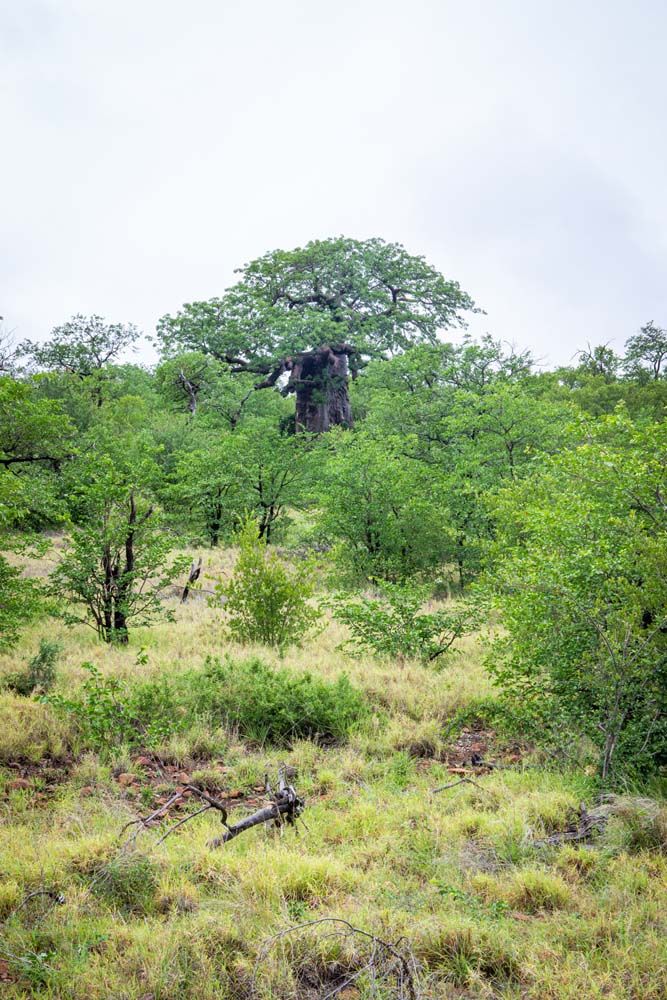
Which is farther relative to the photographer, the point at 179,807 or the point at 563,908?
the point at 179,807

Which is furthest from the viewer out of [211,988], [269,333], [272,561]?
[269,333]

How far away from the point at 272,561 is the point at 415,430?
9825 millimetres

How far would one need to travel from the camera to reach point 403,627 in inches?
396

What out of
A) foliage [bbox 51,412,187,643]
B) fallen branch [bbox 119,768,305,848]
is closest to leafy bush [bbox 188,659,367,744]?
fallen branch [bbox 119,768,305,848]

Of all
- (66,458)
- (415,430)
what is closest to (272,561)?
(66,458)

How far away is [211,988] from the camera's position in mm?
3115

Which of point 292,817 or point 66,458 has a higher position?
point 66,458

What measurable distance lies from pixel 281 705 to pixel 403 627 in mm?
3187

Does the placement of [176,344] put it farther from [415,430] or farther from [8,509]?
[8,509]

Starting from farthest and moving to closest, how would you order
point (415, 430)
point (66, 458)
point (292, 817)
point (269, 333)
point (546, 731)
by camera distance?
point (269, 333), point (415, 430), point (66, 458), point (546, 731), point (292, 817)

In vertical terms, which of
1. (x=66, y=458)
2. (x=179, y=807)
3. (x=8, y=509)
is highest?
(x=66, y=458)

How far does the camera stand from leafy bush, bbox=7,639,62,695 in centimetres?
773

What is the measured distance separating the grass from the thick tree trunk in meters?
26.3

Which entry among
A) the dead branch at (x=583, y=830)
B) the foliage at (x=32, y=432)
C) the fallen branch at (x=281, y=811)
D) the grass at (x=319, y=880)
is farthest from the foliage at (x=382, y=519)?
the dead branch at (x=583, y=830)
